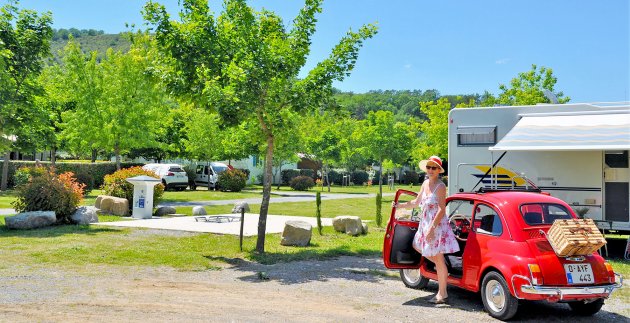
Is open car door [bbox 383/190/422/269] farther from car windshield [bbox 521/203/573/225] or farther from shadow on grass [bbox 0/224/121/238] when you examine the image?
shadow on grass [bbox 0/224/121/238]

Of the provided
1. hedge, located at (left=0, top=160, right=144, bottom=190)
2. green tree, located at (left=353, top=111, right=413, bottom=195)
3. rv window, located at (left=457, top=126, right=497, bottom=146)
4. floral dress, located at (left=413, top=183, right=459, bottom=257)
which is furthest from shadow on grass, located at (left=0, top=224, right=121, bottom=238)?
green tree, located at (left=353, top=111, right=413, bottom=195)

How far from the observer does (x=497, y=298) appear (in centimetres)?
637

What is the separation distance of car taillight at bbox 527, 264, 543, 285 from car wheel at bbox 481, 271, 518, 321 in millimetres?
356

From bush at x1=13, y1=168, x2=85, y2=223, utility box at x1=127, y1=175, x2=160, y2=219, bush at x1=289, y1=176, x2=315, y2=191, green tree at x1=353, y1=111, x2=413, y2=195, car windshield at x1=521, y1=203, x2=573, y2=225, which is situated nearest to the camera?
car windshield at x1=521, y1=203, x2=573, y2=225

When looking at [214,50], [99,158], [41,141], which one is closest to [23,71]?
[41,141]

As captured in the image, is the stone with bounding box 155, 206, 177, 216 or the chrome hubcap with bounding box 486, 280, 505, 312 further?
the stone with bounding box 155, 206, 177, 216

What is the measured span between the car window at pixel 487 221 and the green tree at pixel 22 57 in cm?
1323

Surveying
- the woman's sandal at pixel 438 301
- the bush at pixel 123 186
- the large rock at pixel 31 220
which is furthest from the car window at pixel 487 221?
the bush at pixel 123 186

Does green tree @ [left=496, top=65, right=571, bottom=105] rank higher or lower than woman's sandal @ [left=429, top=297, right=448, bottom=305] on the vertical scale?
higher

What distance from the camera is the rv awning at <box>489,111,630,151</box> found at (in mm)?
10508

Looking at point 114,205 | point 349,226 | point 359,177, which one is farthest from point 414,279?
point 359,177

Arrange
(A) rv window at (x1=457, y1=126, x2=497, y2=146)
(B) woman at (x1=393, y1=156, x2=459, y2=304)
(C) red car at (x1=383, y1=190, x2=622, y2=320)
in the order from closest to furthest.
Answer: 1. (C) red car at (x1=383, y1=190, x2=622, y2=320)
2. (B) woman at (x1=393, y1=156, x2=459, y2=304)
3. (A) rv window at (x1=457, y1=126, x2=497, y2=146)

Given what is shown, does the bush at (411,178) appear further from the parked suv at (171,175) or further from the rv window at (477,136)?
the rv window at (477,136)

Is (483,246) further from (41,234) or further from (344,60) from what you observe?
(41,234)
